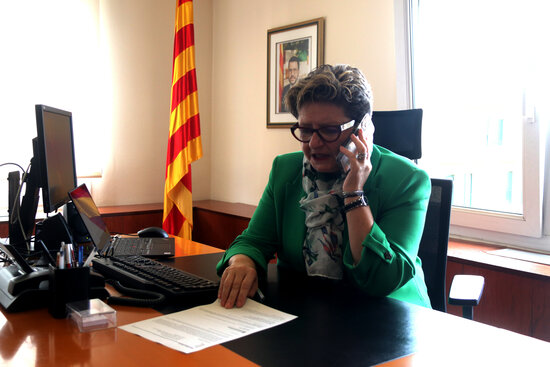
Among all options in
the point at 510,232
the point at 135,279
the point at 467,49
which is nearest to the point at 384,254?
the point at 135,279

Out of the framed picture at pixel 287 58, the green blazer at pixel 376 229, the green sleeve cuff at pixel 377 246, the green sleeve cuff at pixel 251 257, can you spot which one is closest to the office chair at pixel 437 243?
the green blazer at pixel 376 229

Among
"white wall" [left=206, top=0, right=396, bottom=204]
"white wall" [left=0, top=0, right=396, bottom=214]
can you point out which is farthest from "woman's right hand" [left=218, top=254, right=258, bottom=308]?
"white wall" [left=0, top=0, right=396, bottom=214]

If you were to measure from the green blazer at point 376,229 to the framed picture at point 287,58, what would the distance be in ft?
5.84

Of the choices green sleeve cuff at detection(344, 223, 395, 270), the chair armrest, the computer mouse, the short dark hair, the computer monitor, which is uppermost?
the short dark hair

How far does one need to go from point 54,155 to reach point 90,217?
0.86 feet

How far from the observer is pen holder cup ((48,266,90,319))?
3.48 feet

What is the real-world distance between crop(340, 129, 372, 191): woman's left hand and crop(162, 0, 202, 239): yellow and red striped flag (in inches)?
89.9

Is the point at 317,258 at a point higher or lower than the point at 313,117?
lower

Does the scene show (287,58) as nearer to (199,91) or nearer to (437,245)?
(199,91)

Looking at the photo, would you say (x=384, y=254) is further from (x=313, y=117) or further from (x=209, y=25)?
(x=209, y=25)

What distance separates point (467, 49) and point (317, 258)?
164 centimetres

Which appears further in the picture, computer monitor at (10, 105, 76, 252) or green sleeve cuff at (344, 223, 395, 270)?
computer monitor at (10, 105, 76, 252)

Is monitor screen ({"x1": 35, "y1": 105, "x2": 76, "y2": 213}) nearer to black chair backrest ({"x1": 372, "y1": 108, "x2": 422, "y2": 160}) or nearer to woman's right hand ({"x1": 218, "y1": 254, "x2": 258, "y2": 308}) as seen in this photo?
woman's right hand ({"x1": 218, "y1": 254, "x2": 258, "y2": 308})

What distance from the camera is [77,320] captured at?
1012mm
